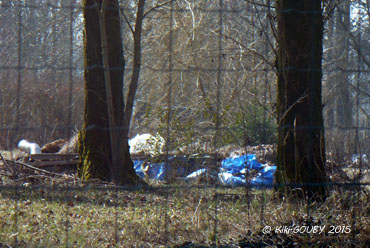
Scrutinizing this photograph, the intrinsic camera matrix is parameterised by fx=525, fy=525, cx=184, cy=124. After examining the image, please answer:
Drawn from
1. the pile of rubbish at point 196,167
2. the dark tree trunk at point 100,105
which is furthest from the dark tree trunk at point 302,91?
the dark tree trunk at point 100,105

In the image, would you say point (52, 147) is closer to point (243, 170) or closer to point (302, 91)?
point (243, 170)

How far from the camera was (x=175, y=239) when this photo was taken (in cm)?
326

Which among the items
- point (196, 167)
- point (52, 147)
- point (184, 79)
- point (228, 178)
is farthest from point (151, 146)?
point (52, 147)

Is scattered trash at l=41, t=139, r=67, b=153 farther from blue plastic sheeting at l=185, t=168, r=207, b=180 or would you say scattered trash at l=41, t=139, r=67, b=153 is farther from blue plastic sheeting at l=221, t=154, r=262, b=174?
blue plastic sheeting at l=185, t=168, r=207, b=180

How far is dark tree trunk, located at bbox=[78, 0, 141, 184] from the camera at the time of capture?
16.9 ft

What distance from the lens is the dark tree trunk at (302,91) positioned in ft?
12.6

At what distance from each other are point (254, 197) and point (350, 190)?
0.75m

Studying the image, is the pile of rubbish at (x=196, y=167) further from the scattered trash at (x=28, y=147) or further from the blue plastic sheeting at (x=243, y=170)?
the scattered trash at (x=28, y=147)

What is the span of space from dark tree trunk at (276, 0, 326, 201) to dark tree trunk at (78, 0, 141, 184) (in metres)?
1.83

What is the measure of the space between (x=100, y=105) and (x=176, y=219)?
1949mm

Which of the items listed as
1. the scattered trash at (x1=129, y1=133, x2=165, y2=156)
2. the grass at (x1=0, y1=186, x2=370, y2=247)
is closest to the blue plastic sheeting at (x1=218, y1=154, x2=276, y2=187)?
the scattered trash at (x1=129, y1=133, x2=165, y2=156)

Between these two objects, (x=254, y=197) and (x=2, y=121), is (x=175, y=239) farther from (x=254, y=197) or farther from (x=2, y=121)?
(x=2, y=121)

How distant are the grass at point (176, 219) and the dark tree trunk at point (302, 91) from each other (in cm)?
23

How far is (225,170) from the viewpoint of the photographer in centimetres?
545
